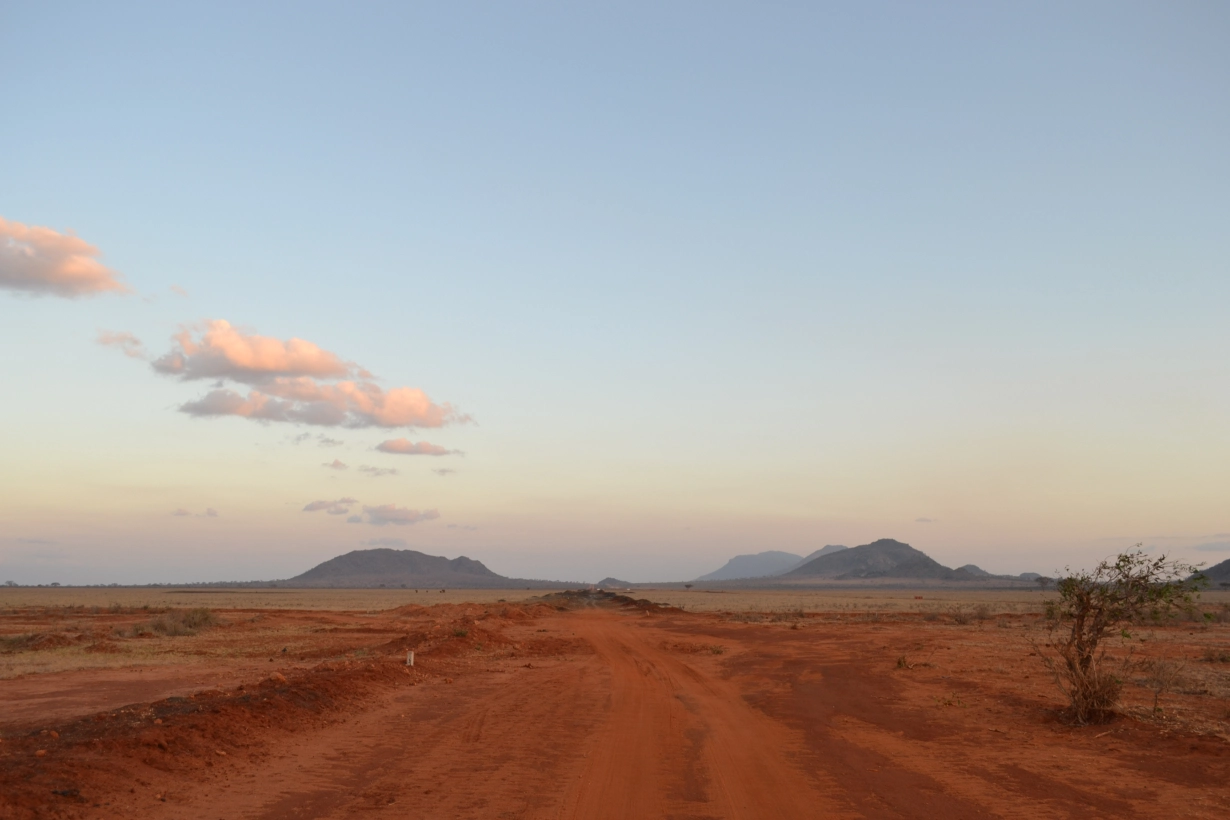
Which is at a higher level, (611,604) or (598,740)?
(598,740)

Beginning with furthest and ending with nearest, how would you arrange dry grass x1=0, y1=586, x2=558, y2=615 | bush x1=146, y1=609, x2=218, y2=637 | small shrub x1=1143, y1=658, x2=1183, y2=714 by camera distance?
1. dry grass x1=0, y1=586, x2=558, y2=615
2. bush x1=146, y1=609, x2=218, y2=637
3. small shrub x1=1143, y1=658, x2=1183, y2=714

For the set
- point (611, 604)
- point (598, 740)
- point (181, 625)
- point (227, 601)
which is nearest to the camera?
point (598, 740)

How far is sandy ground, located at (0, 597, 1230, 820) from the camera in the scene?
871 centimetres

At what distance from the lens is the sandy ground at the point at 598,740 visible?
28.6 feet

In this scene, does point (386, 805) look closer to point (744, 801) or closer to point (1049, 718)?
point (744, 801)

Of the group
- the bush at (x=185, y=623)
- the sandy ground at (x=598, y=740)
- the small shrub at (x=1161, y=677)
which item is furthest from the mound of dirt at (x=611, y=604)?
the small shrub at (x=1161, y=677)

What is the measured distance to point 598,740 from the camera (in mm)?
12133

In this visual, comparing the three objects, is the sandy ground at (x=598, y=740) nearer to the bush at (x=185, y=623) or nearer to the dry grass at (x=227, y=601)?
the bush at (x=185, y=623)

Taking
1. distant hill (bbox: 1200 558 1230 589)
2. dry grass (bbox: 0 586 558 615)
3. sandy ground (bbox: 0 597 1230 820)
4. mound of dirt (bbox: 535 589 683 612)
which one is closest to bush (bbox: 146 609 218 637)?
sandy ground (bbox: 0 597 1230 820)

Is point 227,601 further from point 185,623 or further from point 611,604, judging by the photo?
point 185,623

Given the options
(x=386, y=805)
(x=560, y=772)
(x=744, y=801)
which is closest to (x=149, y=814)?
(x=386, y=805)

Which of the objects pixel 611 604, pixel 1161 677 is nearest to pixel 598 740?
pixel 1161 677

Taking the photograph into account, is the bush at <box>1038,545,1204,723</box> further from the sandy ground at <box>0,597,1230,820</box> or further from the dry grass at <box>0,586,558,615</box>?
the dry grass at <box>0,586,558,615</box>

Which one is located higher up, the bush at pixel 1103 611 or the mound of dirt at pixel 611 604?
the bush at pixel 1103 611
